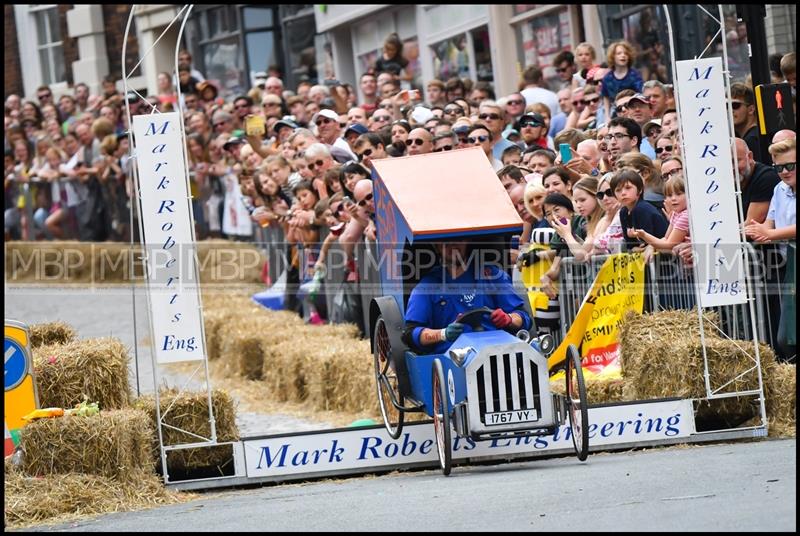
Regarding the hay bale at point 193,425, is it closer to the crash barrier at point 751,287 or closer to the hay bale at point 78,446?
→ the hay bale at point 78,446

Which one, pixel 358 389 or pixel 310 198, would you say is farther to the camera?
pixel 310 198

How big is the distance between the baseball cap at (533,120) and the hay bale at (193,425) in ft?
18.8

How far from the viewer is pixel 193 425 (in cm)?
1174

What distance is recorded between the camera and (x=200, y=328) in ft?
38.2

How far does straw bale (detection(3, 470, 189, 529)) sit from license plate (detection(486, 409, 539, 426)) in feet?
7.35

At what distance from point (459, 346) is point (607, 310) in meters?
2.69

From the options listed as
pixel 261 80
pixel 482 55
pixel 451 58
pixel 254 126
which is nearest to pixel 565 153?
pixel 254 126

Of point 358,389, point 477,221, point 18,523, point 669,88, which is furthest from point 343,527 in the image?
point 669,88

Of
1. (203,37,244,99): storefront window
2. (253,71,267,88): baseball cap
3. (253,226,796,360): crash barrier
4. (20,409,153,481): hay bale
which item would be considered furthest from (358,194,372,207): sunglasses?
(203,37,244,99): storefront window

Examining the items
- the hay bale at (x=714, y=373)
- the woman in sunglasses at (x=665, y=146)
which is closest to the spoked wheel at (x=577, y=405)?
the hay bale at (x=714, y=373)

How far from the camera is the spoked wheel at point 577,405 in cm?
1073

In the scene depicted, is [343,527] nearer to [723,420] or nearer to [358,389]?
[723,420]

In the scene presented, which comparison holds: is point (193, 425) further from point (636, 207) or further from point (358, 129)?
point (358, 129)

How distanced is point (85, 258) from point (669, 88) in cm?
1466
